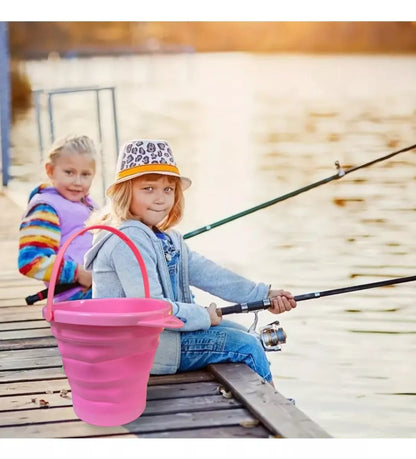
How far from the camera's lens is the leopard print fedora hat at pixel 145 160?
91.2 inches

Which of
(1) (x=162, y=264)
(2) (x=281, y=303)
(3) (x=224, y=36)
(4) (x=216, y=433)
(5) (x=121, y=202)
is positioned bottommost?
(4) (x=216, y=433)

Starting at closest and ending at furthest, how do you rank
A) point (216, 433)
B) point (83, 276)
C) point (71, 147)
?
point (216, 433)
point (83, 276)
point (71, 147)

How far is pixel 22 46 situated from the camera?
160 inches

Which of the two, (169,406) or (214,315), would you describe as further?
(214,315)

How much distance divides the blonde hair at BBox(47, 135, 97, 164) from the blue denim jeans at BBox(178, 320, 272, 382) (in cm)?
86

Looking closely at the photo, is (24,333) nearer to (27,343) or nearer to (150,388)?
(27,343)

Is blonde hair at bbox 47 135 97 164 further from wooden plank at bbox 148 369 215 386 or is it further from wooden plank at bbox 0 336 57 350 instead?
wooden plank at bbox 148 369 215 386

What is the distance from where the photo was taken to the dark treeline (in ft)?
10.3

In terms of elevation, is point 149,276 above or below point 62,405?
above

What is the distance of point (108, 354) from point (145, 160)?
0.51 meters

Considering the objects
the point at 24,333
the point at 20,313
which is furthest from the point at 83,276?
the point at 20,313

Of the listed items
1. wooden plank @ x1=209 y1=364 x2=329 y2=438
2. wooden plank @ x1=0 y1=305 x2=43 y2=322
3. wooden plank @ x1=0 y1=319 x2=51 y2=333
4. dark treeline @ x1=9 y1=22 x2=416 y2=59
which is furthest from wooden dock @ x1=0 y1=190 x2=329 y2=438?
dark treeline @ x1=9 y1=22 x2=416 y2=59

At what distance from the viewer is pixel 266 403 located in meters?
2.15

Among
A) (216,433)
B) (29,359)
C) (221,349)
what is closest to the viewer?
(216,433)
